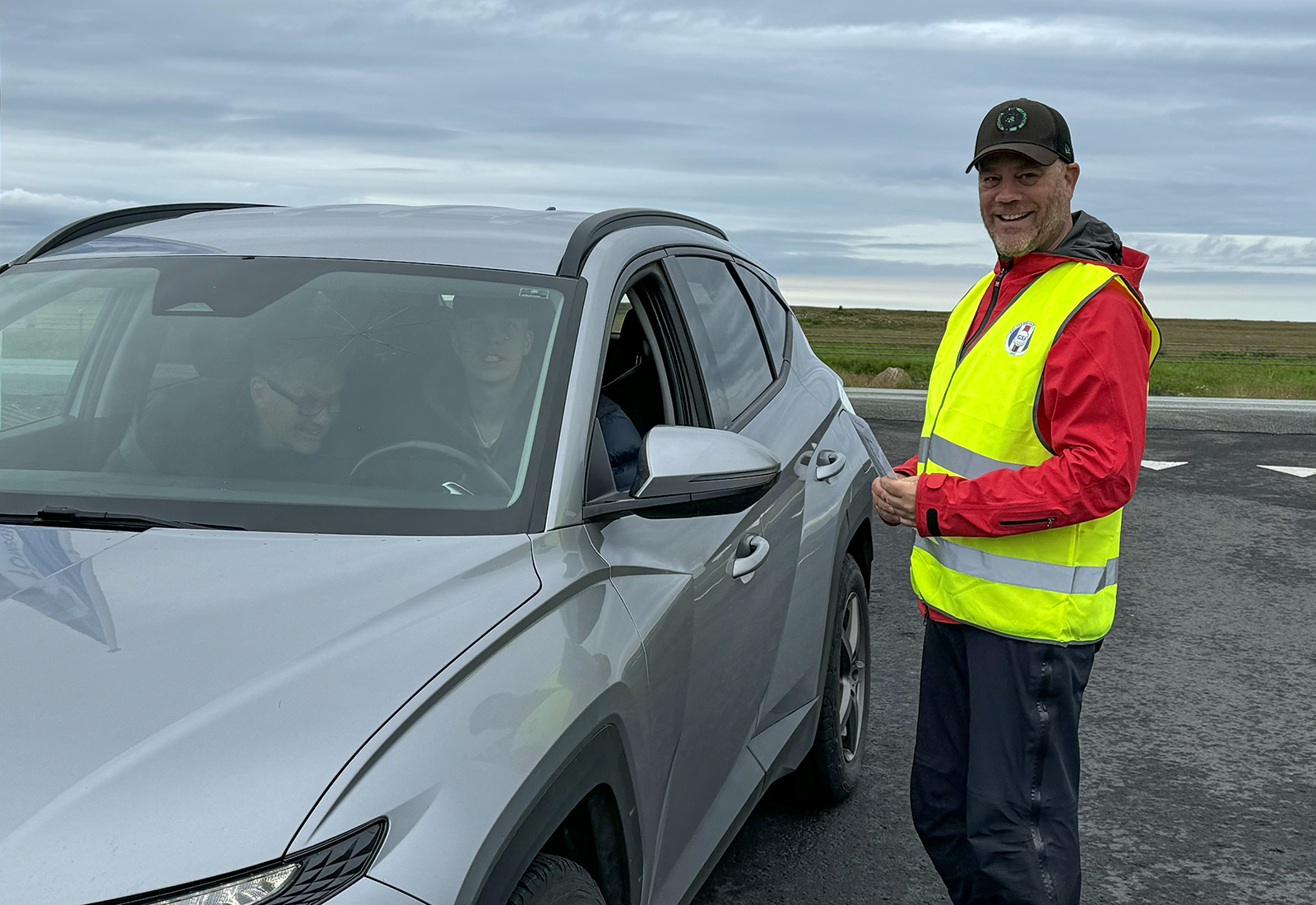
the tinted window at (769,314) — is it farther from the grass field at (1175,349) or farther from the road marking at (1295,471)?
the grass field at (1175,349)

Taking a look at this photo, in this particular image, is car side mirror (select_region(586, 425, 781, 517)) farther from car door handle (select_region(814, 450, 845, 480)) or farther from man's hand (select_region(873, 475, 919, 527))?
car door handle (select_region(814, 450, 845, 480))

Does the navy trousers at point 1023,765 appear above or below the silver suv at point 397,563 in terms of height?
below

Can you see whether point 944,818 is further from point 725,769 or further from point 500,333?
point 500,333

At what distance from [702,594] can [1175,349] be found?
5214 inches

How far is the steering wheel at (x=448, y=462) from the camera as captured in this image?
253 centimetres

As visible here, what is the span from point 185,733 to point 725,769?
5.30 feet

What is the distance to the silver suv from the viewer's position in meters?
1.65

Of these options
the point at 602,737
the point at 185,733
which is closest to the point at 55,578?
the point at 185,733

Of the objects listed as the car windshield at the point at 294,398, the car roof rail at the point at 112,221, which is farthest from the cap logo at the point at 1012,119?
the car roof rail at the point at 112,221

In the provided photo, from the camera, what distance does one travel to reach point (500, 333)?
2.82 metres

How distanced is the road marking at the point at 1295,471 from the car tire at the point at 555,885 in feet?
35.2

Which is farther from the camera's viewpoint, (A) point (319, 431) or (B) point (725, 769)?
(B) point (725, 769)

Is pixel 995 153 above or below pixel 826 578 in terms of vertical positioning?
above

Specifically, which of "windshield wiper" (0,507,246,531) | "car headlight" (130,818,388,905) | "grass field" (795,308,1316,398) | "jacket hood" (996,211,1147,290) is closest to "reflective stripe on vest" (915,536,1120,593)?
"jacket hood" (996,211,1147,290)
